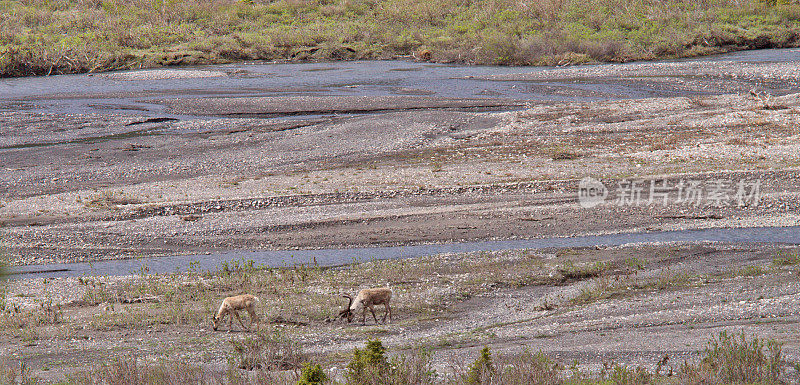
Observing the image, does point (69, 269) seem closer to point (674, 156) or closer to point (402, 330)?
point (402, 330)

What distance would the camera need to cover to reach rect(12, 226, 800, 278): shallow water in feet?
53.5

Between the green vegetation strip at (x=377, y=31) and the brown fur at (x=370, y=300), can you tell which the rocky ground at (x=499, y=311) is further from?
the green vegetation strip at (x=377, y=31)

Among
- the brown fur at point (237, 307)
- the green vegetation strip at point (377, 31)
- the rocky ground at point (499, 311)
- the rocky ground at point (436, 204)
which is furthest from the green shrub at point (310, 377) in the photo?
the green vegetation strip at point (377, 31)

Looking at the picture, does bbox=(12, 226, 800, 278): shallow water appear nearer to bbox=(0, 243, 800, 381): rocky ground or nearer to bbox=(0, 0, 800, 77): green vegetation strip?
bbox=(0, 243, 800, 381): rocky ground

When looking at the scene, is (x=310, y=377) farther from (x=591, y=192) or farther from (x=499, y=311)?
(x=591, y=192)

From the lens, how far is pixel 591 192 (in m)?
19.9

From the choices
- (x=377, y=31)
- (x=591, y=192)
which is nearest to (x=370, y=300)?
(x=591, y=192)

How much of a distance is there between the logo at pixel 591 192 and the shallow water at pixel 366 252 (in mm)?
1982

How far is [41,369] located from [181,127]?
20600mm

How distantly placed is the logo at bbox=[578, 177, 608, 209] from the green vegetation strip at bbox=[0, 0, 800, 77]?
24362 mm

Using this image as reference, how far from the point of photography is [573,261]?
15.3m

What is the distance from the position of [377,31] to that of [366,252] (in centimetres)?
3954

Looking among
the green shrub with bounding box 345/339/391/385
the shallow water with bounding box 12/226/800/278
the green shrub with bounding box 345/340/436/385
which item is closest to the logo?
the shallow water with bounding box 12/226/800/278

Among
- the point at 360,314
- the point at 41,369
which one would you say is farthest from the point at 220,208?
the point at 41,369
